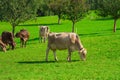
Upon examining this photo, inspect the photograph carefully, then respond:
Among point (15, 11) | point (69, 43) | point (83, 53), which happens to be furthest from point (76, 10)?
point (83, 53)

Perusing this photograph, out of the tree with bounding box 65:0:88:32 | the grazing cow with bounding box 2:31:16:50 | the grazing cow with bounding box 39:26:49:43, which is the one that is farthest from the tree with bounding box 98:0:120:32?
the grazing cow with bounding box 2:31:16:50

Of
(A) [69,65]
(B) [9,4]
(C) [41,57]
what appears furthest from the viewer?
(B) [9,4]

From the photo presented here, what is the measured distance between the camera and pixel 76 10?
171ft

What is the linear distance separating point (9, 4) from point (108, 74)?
3245cm

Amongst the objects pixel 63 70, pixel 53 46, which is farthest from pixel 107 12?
pixel 63 70

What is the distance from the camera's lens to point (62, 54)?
27703 millimetres

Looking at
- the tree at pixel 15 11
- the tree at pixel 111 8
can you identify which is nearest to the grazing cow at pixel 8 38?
the tree at pixel 15 11

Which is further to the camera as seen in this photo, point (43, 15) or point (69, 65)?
point (43, 15)

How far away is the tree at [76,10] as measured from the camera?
171ft

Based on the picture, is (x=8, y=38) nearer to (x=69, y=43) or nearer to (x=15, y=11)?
(x=69, y=43)

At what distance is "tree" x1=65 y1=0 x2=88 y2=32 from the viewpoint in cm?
5216

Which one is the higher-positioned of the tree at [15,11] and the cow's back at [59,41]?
the tree at [15,11]

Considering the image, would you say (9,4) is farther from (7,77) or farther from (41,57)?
(7,77)

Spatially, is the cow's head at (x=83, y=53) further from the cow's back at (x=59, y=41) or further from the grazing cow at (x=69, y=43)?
the cow's back at (x=59, y=41)
